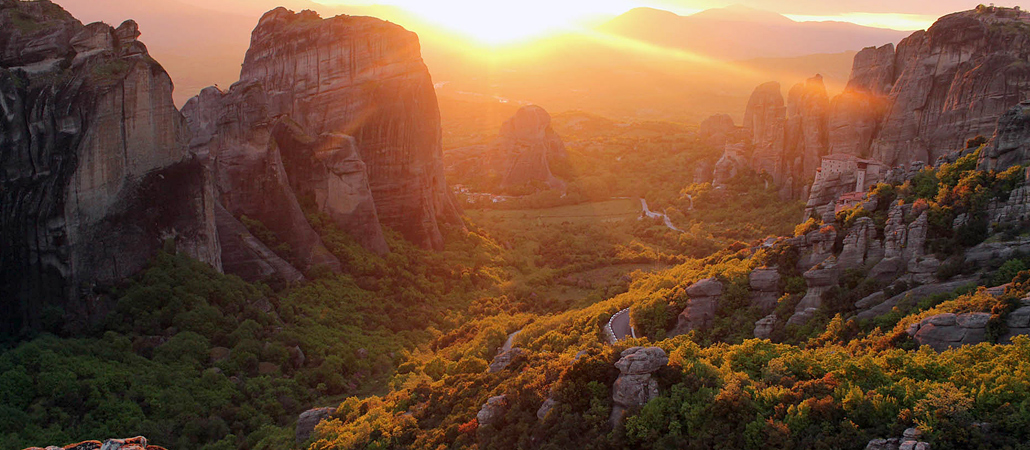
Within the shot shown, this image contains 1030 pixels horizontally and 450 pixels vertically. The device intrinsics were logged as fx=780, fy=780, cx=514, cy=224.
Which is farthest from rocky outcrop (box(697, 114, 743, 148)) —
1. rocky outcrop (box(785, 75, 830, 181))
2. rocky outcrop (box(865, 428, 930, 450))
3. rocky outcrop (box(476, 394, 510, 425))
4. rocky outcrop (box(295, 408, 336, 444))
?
rocky outcrop (box(865, 428, 930, 450))

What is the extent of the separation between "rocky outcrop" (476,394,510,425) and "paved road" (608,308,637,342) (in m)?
9.81

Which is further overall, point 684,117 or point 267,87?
point 684,117

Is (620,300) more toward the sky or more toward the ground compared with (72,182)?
more toward the ground

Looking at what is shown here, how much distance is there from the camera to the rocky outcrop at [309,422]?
30903 millimetres

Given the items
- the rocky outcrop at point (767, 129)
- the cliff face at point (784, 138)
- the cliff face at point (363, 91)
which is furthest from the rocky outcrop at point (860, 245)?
the rocky outcrop at point (767, 129)

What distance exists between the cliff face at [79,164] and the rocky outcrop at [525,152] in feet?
186

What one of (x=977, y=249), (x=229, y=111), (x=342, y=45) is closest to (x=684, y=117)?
(x=342, y=45)

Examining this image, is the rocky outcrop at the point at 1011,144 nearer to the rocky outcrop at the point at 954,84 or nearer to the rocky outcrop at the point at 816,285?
the rocky outcrop at the point at 816,285

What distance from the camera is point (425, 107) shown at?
6250cm

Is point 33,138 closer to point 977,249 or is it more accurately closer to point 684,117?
point 977,249

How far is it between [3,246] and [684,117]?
151999 millimetres

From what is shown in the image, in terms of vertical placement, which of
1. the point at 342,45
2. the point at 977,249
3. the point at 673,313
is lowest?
the point at 673,313

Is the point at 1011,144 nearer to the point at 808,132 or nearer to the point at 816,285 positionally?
the point at 816,285

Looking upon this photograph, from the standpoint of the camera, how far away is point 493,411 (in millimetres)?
25641
